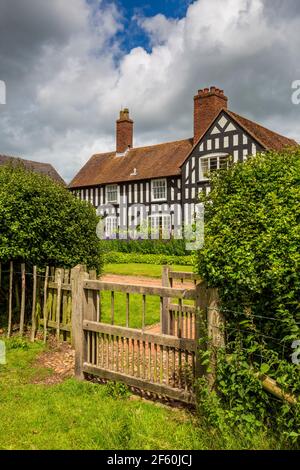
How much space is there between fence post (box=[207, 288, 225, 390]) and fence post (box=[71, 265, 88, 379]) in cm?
215

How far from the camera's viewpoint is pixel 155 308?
1016 centimetres

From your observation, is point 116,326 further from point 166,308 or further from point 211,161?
point 211,161

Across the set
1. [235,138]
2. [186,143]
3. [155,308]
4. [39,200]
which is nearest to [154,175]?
[186,143]

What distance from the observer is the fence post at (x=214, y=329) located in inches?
159

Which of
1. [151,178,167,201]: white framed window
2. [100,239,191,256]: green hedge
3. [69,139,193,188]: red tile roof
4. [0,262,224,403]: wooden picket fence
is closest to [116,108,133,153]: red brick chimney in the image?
[69,139,193,188]: red tile roof

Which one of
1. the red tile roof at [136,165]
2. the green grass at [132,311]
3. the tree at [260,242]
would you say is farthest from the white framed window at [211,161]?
the tree at [260,242]

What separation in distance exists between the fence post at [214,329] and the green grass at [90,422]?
0.59m

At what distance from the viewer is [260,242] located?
11.8ft

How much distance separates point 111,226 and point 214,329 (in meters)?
29.1

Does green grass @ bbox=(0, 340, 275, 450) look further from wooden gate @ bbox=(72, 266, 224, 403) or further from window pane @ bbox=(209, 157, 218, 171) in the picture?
window pane @ bbox=(209, 157, 218, 171)

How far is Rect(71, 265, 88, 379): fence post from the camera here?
5.54 meters

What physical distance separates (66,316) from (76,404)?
2.75 meters

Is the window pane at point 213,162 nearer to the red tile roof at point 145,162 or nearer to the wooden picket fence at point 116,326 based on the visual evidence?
the red tile roof at point 145,162

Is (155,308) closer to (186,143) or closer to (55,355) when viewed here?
(55,355)
